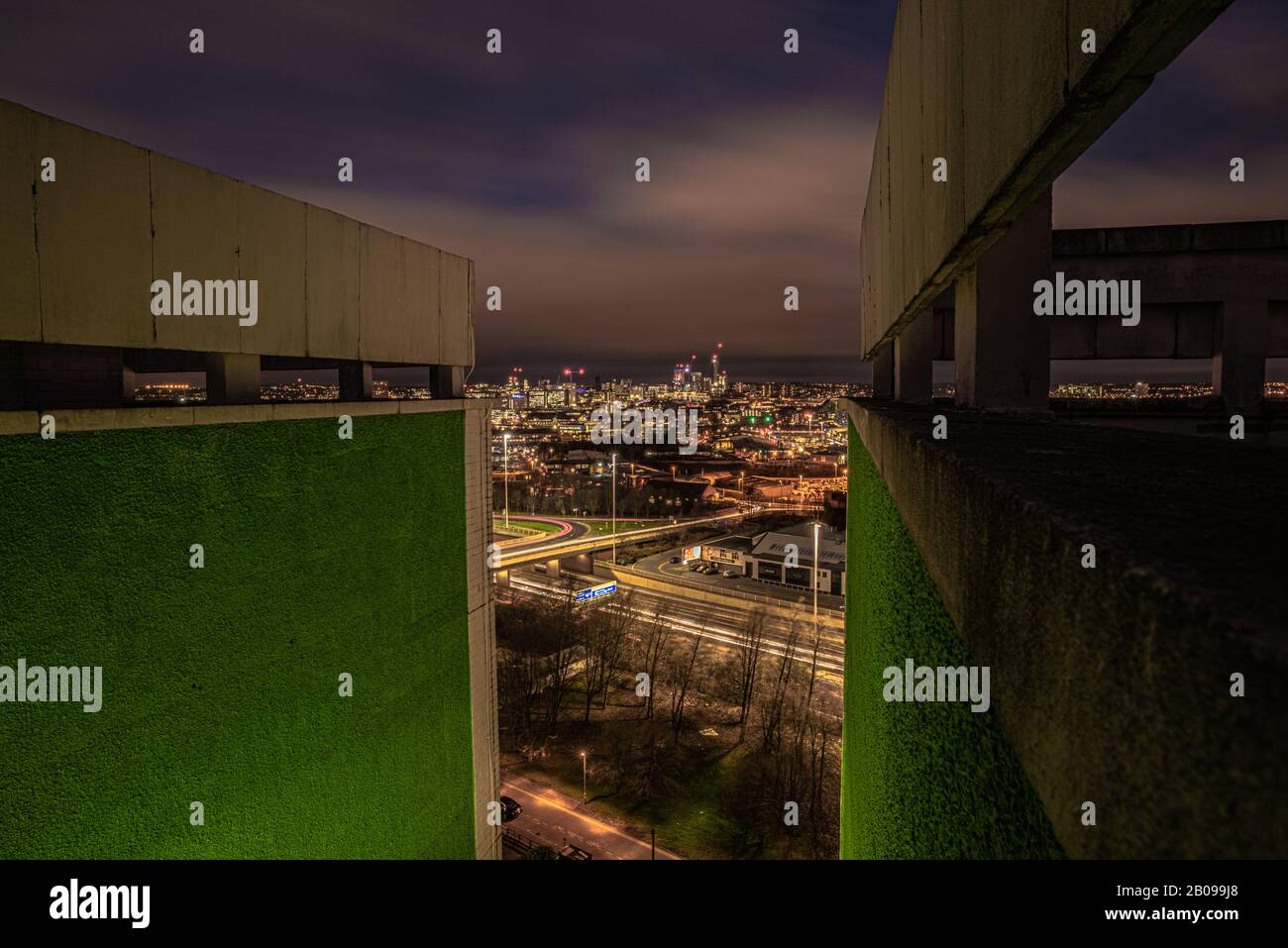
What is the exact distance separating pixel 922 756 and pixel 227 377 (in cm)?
694

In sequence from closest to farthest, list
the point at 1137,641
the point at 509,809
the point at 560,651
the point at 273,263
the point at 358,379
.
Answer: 1. the point at 1137,641
2. the point at 273,263
3. the point at 358,379
4. the point at 509,809
5. the point at 560,651

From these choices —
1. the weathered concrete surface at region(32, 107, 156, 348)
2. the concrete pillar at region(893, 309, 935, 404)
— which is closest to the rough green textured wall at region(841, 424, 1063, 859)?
the concrete pillar at region(893, 309, 935, 404)

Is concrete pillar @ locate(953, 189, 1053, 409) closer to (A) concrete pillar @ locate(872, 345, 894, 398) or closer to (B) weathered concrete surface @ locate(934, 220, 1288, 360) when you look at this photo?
(B) weathered concrete surface @ locate(934, 220, 1288, 360)

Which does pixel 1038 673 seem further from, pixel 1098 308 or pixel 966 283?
pixel 1098 308

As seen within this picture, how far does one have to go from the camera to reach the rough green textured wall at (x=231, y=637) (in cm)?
482

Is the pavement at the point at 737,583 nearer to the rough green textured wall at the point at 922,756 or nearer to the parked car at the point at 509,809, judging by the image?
the parked car at the point at 509,809

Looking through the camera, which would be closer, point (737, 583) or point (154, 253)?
point (154, 253)

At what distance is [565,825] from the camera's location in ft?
71.3

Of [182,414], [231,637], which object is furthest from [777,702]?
[182,414]

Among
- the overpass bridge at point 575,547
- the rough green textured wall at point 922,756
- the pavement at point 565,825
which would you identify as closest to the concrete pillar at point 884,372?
the rough green textured wall at point 922,756

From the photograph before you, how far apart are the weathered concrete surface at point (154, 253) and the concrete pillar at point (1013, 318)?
6.41 metres

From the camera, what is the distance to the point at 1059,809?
96 centimetres

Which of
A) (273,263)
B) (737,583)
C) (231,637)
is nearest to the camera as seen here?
(231,637)

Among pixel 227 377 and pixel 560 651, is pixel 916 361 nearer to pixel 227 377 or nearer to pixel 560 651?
pixel 227 377
